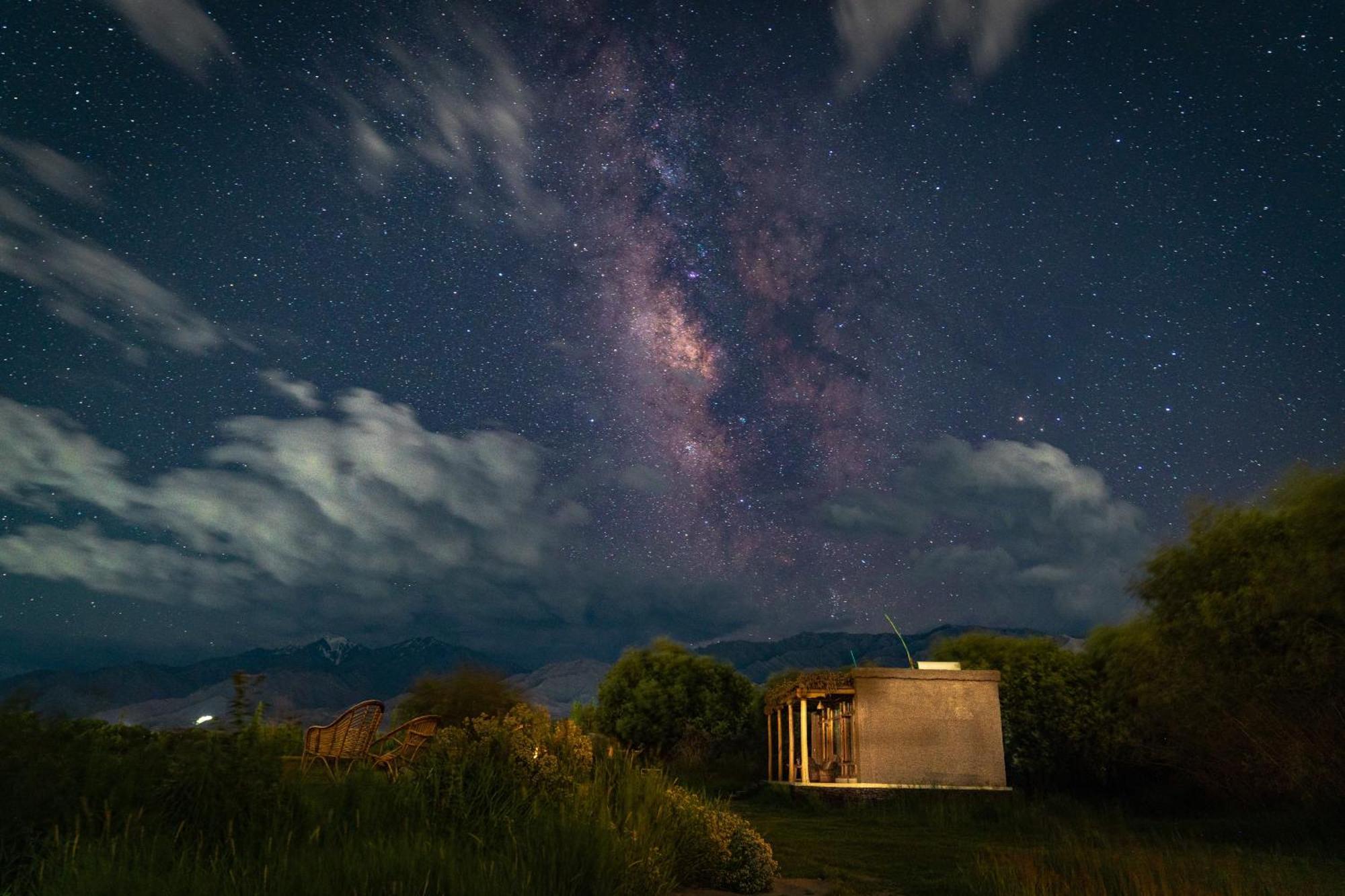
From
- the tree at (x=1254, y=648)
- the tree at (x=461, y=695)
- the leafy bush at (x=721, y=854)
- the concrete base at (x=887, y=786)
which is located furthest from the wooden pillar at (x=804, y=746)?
the leafy bush at (x=721, y=854)

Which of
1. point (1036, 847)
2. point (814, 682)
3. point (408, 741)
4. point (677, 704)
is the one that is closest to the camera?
point (408, 741)

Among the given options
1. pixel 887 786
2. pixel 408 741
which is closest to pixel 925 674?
pixel 887 786

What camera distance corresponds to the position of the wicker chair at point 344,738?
8.11m

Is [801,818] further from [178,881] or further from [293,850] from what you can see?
[178,881]

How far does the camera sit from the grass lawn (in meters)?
7.18

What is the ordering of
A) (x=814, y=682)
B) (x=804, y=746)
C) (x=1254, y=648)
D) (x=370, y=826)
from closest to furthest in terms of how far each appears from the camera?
1. (x=370, y=826)
2. (x=1254, y=648)
3. (x=814, y=682)
4. (x=804, y=746)

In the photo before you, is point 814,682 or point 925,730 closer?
point 925,730

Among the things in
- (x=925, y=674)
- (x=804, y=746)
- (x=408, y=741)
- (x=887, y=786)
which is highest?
(x=925, y=674)

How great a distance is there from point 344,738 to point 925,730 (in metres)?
13.8

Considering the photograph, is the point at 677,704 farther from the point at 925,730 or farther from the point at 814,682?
the point at 925,730

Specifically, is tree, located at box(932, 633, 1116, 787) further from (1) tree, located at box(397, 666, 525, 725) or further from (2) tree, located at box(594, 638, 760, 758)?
(1) tree, located at box(397, 666, 525, 725)

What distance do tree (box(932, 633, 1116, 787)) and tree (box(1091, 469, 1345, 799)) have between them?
2601 mm

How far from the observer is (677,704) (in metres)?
30.4

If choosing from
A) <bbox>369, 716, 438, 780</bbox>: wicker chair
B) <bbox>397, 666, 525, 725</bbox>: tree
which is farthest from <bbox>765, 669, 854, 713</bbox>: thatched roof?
<bbox>369, 716, 438, 780</bbox>: wicker chair
